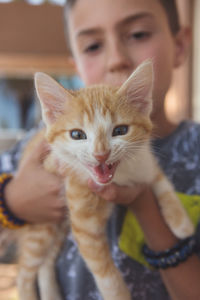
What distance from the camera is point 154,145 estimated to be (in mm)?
617

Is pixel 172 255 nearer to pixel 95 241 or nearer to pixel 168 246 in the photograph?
pixel 168 246

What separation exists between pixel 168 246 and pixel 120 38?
49 cm

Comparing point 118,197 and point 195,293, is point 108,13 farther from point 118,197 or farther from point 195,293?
point 195,293

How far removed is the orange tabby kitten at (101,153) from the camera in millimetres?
450

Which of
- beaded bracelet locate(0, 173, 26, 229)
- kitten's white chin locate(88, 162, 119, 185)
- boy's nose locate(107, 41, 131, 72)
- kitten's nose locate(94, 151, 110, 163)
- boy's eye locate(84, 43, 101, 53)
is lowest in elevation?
beaded bracelet locate(0, 173, 26, 229)

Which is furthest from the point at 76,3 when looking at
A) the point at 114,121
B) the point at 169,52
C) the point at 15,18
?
the point at 15,18

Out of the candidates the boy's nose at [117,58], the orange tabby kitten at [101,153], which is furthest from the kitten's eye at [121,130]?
the boy's nose at [117,58]

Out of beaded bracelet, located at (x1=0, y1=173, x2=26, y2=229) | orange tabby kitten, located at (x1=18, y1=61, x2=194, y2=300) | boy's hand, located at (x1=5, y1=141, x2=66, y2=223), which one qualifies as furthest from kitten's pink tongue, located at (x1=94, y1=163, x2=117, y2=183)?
beaded bracelet, located at (x1=0, y1=173, x2=26, y2=229)

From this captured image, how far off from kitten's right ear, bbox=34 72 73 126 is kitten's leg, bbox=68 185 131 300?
0.54 ft

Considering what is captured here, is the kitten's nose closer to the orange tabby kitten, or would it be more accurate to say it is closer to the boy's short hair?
the orange tabby kitten

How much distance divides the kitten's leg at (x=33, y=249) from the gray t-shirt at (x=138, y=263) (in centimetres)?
5

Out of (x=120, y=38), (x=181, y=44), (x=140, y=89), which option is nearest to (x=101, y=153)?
(x=140, y=89)

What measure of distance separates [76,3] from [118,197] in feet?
1.93

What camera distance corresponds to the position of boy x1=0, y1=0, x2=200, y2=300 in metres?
0.59
